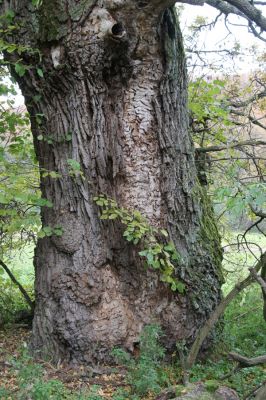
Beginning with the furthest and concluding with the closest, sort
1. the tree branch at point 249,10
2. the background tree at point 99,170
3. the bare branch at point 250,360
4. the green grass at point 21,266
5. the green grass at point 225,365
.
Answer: the green grass at point 21,266 < the tree branch at point 249,10 < the background tree at point 99,170 < the green grass at point 225,365 < the bare branch at point 250,360

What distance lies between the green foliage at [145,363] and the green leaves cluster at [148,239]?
0.44m

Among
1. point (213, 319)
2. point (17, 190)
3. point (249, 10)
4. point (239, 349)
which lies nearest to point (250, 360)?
point (213, 319)

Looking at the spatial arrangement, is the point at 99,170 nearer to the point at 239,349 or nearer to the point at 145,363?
the point at 145,363

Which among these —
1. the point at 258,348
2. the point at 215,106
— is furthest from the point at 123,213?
the point at 215,106

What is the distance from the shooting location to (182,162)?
425 centimetres

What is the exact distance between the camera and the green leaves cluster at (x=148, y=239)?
3736 millimetres

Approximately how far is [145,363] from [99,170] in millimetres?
1623

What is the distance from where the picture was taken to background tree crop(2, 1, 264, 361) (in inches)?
154

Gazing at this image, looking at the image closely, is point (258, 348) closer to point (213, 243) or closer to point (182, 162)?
point (213, 243)

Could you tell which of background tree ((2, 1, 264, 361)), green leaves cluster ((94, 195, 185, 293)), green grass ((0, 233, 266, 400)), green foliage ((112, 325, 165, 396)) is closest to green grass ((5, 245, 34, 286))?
green grass ((0, 233, 266, 400))

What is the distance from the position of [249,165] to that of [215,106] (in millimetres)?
1025

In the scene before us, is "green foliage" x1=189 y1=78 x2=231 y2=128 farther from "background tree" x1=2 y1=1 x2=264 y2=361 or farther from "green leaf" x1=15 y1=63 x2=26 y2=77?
"green leaf" x1=15 y1=63 x2=26 y2=77

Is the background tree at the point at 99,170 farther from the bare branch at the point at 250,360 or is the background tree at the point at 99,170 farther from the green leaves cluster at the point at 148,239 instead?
the bare branch at the point at 250,360

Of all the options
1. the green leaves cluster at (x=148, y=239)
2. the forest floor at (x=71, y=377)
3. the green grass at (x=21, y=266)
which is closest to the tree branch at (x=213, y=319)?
the green leaves cluster at (x=148, y=239)
